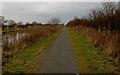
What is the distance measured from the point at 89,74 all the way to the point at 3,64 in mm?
4474

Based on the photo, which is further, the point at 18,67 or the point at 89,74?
the point at 18,67

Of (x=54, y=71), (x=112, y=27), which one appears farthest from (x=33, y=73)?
(x=112, y=27)

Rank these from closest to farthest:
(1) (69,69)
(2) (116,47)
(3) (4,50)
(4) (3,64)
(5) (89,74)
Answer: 1. (5) (89,74)
2. (1) (69,69)
3. (4) (3,64)
4. (2) (116,47)
5. (3) (4,50)

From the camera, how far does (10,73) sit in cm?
1096

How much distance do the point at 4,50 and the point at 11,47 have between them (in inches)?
58.4

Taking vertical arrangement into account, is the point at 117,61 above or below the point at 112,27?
below

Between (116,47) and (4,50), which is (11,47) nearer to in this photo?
(4,50)

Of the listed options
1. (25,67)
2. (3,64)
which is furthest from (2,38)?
(25,67)

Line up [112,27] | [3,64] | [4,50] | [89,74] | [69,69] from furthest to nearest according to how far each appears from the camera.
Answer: [112,27]
[4,50]
[3,64]
[69,69]
[89,74]

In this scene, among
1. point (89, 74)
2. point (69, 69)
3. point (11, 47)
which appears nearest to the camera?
point (89, 74)

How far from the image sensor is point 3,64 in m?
13.4

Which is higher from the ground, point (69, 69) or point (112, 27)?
point (112, 27)

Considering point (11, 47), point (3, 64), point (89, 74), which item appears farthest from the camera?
point (11, 47)

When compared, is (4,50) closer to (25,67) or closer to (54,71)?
(25,67)
